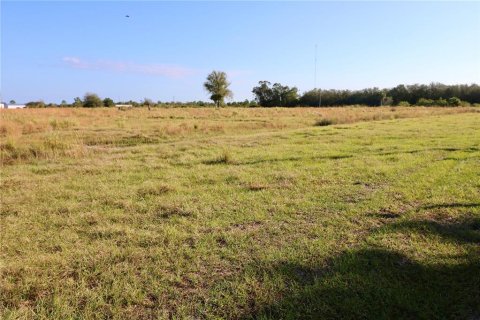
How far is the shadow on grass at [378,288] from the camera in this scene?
3020mm

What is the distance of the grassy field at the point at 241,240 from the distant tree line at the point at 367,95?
66.8 m

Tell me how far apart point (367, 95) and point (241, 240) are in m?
82.5

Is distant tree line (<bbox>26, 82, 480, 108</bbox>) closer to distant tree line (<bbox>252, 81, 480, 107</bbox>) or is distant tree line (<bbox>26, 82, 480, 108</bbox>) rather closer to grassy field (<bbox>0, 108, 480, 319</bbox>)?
distant tree line (<bbox>252, 81, 480, 107</bbox>)

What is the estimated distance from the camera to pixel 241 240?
441 cm

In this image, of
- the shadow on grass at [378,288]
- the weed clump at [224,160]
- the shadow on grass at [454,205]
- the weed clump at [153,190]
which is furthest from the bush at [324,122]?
the shadow on grass at [378,288]

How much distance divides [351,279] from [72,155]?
30.0 ft

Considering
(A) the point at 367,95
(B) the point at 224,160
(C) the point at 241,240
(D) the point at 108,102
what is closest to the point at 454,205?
(C) the point at 241,240

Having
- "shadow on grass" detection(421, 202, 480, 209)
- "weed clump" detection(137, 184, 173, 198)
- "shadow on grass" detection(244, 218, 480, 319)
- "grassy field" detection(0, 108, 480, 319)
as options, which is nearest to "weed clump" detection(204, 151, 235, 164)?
"grassy field" detection(0, 108, 480, 319)

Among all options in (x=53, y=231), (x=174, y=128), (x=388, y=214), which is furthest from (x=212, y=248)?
(x=174, y=128)

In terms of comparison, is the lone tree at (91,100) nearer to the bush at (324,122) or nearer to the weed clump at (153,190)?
the bush at (324,122)

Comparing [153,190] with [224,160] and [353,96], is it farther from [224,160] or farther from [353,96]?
[353,96]

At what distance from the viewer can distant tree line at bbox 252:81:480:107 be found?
7319 centimetres

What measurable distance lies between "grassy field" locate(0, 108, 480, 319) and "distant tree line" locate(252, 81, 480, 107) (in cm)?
6675

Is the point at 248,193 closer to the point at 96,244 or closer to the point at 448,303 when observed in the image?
the point at 96,244
